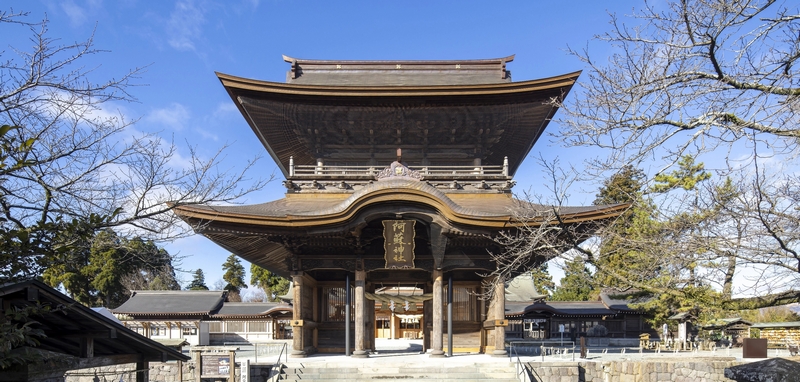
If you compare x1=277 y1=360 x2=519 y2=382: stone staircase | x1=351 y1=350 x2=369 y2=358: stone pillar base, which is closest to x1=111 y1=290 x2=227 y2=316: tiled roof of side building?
x1=351 y1=350 x2=369 y2=358: stone pillar base

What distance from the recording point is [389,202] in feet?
39.6

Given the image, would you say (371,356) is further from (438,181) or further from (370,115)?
(370,115)

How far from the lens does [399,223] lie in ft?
41.2

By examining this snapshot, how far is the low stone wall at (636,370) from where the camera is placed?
12.2 m

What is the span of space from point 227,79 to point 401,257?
6611 millimetres

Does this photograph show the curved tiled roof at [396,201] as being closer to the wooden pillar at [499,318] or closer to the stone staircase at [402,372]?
the wooden pillar at [499,318]

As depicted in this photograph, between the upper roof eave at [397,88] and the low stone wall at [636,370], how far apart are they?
692cm

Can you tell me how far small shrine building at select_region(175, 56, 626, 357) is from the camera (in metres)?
12.1

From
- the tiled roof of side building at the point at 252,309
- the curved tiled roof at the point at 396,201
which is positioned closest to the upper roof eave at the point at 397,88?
the curved tiled roof at the point at 396,201

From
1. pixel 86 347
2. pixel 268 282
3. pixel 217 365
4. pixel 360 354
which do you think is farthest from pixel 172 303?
pixel 86 347

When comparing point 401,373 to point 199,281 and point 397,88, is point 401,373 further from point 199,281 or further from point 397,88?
point 199,281

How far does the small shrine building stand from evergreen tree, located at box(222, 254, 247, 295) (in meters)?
39.6

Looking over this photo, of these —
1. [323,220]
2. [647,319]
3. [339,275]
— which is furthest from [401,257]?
[647,319]

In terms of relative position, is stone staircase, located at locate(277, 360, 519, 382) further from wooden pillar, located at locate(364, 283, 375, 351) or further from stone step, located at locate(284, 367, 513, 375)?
wooden pillar, located at locate(364, 283, 375, 351)
